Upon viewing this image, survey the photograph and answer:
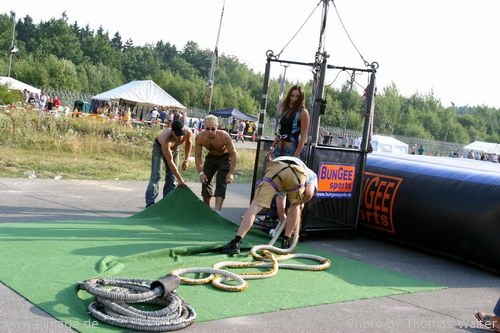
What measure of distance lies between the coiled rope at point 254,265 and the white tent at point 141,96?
1529 inches

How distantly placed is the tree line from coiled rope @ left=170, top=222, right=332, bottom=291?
154 ft

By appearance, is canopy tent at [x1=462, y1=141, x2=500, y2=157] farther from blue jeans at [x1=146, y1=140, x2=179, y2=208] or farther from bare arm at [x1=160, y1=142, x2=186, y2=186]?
bare arm at [x1=160, y1=142, x2=186, y2=186]

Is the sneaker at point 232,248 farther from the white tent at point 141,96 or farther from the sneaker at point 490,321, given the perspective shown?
the white tent at point 141,96

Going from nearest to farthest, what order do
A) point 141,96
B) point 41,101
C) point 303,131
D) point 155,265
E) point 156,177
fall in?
1. point 155,265
2. point 303,131
3. point 156,177
4. point 41,101
5. point 141,96

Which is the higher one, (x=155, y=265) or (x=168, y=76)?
(x=168, y=76)

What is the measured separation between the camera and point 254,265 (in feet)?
23.4

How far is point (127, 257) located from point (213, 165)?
3.72 meters

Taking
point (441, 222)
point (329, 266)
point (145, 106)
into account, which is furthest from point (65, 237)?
point (145, 106)

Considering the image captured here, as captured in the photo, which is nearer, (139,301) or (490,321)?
(139,301)

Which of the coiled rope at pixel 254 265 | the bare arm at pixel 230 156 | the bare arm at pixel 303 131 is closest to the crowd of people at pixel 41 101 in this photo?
the bare arm at pixel 230 156

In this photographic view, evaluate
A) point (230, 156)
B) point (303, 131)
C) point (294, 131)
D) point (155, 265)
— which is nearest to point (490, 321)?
point (155, 265)

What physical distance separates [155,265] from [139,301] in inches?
66.0

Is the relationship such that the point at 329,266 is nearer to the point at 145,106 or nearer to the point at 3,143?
the point at 3,143

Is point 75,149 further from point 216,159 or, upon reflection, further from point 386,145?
point 386,145
